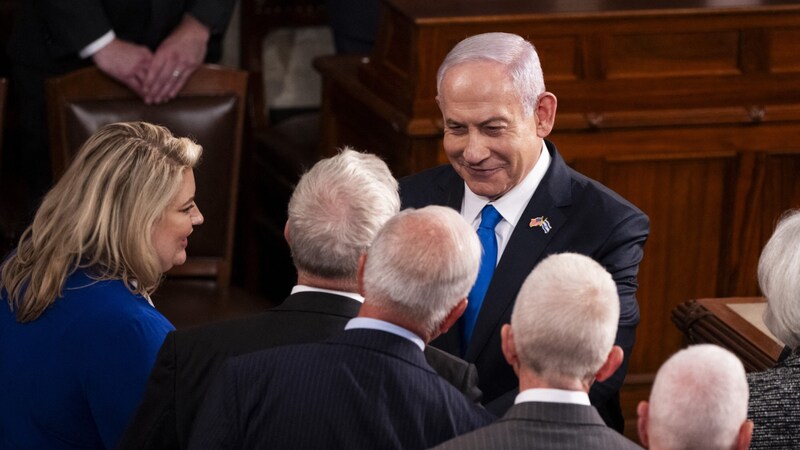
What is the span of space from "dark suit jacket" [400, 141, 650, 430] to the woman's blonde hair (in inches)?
28.8

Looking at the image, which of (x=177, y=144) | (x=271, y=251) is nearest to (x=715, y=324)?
(x=177, y=144)

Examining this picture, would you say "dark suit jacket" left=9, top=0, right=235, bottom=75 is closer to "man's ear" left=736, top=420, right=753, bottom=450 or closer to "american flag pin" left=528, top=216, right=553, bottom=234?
"american flag pin" left=528, top=216, right=553, bottom=234

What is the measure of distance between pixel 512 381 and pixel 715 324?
2.96 feet

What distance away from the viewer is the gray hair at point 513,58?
309 cm

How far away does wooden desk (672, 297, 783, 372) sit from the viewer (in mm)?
3566

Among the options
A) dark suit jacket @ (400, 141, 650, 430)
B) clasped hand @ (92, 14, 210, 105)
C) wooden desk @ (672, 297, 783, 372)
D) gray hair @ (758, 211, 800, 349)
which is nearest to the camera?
gray hair @ (758, 211, 800, 349)

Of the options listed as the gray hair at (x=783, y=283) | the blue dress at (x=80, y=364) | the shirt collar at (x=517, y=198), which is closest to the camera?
the gray hair at (x=783, y=283)

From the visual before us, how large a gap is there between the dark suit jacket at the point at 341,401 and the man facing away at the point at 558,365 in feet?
0.61

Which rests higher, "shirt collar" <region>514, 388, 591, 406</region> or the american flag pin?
"shirt collar" <region>514, 388, 591, 406</region>

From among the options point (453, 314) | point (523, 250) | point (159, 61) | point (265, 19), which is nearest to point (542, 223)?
point (523, 250)

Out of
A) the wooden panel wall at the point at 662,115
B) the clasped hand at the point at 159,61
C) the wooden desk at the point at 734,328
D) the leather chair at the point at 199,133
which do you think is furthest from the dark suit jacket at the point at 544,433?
Answer: the clasped hand at the point at 159,61

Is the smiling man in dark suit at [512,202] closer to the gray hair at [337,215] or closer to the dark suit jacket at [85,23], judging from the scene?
the gray hair at [337,215]

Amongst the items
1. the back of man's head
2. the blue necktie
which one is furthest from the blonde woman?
the back of man's head

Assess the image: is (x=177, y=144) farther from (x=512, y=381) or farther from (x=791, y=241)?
(x=791, y=241)
